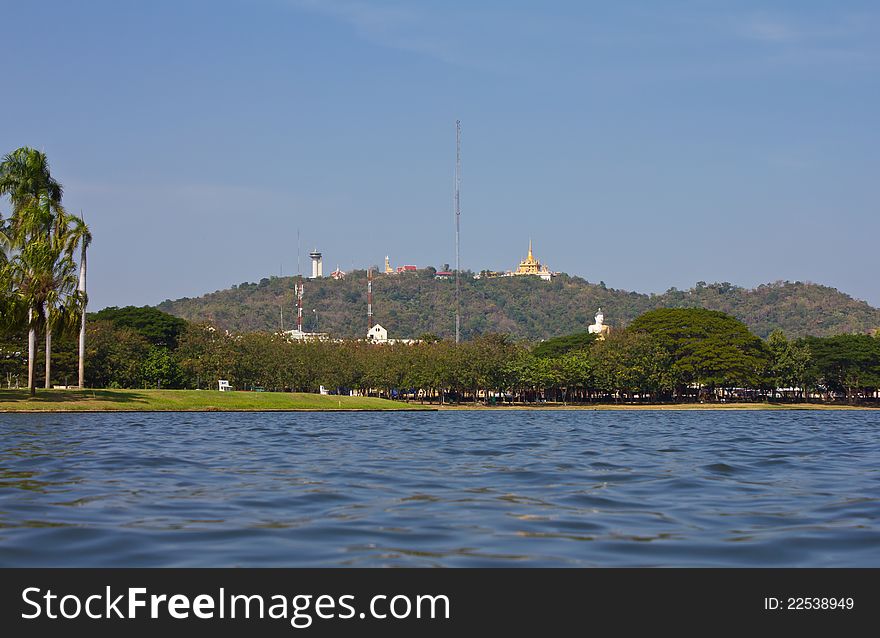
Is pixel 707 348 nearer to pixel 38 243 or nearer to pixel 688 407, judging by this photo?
pixel 688 407

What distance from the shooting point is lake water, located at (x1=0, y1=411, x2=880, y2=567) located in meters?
11.1

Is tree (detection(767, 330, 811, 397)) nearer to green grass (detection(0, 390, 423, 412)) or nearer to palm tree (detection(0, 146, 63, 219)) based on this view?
green grass (detection(0, 390, 423, 412))

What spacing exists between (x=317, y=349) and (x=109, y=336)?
97.3 feet

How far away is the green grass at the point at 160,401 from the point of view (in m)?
59.6

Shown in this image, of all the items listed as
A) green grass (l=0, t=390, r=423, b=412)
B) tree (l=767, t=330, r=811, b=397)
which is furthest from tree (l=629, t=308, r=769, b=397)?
green grass (l=0, t=390, r=423, b=412)

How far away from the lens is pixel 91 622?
28.2ft

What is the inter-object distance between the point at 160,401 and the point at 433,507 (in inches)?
2239

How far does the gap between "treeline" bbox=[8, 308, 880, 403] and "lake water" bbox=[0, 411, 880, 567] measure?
3521 inches

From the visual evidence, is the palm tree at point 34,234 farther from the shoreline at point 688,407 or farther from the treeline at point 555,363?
the shoreline at point 688,407

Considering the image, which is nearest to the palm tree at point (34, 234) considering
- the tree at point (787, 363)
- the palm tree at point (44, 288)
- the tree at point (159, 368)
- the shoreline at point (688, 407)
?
the palm tree at point (44, 288)

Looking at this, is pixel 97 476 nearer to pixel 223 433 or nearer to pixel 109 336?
pixel 223 433

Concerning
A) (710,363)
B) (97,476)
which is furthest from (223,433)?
(710,363)

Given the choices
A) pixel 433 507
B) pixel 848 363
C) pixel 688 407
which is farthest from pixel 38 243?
pixel 848 363

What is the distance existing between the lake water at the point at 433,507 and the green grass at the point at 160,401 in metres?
35.3
